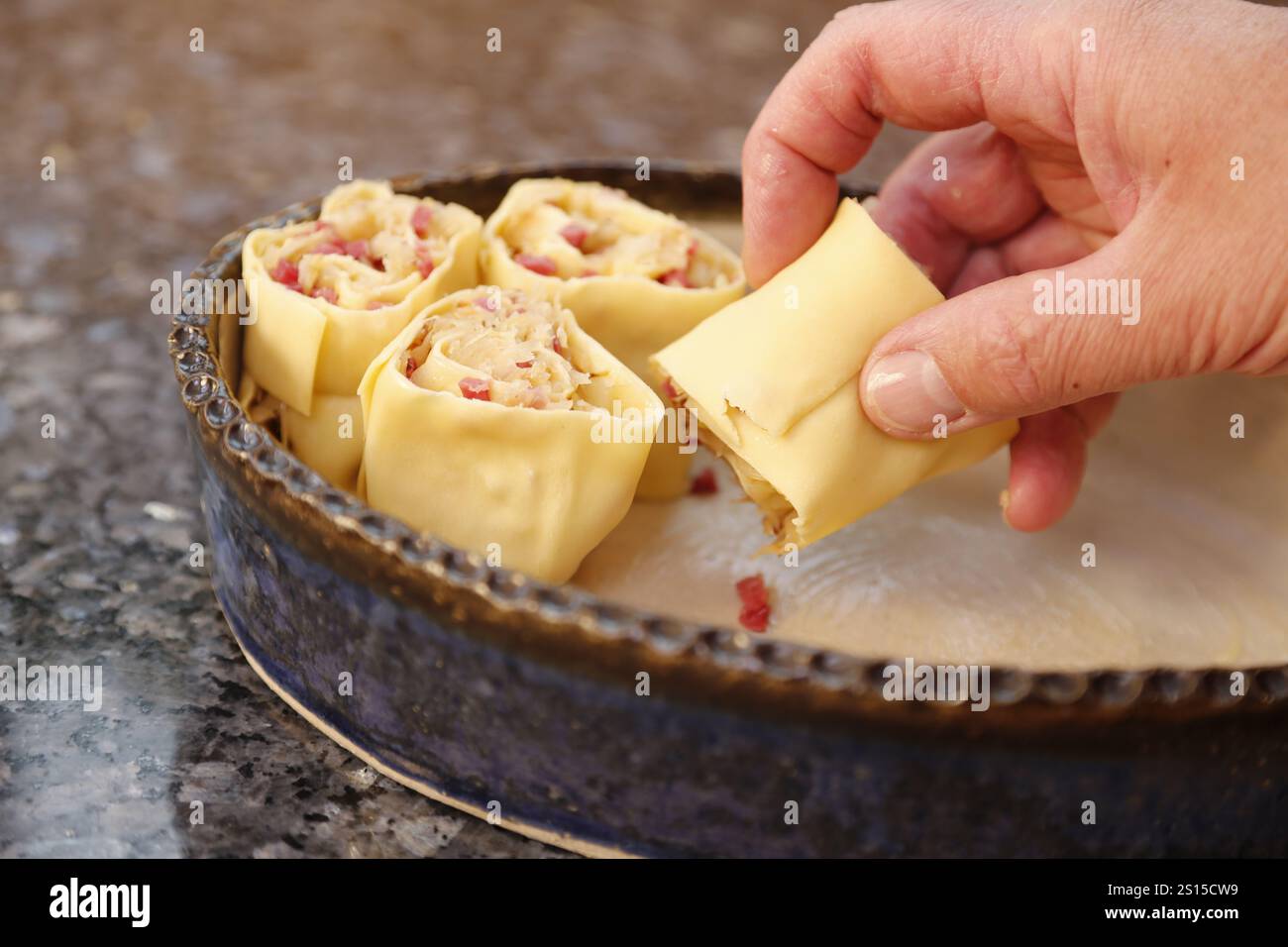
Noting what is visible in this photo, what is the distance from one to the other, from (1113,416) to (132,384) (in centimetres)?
147

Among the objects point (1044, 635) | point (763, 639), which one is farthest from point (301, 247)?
point (1044, 635)

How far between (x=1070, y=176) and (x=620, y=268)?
593 mm

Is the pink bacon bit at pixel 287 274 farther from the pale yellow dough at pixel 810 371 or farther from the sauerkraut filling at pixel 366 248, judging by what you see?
the pale yellow dough at pixel 810 371

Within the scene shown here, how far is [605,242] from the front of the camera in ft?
5.70

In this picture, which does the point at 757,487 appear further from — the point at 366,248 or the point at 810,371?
the point at 366,248

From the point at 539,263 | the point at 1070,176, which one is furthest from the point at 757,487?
the point at 1070,176

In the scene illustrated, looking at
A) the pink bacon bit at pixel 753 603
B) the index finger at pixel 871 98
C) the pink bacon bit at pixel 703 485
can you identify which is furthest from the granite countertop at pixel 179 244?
the index finger at pixel 871 98

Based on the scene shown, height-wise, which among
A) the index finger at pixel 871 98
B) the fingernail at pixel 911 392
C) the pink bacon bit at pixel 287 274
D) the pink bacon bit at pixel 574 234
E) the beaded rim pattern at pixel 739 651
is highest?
the index finger at pixel 871 98

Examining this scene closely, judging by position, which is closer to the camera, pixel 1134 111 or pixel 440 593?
pixel 440 593

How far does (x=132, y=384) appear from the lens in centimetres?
207

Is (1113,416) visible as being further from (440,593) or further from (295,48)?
(295,48)

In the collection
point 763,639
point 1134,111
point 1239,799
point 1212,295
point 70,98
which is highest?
point 70,98

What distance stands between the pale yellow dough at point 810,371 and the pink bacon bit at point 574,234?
29 cm

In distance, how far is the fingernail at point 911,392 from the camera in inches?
52.7
